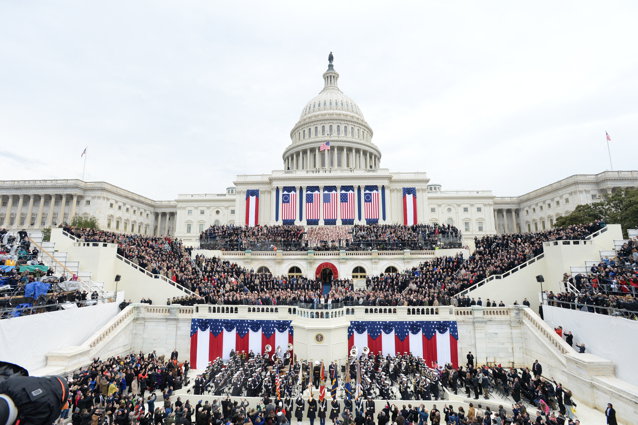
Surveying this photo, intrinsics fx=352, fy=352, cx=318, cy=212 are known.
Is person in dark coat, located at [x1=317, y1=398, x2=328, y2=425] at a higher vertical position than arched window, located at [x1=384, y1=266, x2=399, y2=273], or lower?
lower

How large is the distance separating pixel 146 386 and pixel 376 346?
14971 mm

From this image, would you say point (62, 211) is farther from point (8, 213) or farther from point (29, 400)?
point (29, 400)

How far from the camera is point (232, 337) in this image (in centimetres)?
2609

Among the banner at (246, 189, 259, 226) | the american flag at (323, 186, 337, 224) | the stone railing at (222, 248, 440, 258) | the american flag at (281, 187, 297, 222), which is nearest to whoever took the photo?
the stone railing at (222, 248, 440, 258)

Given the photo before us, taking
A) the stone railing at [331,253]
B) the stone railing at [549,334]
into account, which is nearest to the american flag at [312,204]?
the stone railing at [331,253]

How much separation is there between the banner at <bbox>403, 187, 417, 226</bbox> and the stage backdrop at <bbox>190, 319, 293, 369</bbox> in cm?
4292

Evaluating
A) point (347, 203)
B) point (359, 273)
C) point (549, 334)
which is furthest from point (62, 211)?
point (549, 334)

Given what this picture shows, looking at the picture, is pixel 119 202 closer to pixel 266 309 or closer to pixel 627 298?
pixel 266 309

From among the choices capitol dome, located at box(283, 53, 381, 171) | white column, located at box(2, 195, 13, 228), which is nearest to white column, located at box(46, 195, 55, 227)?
white column, located at box(2, 195, 13, 228)

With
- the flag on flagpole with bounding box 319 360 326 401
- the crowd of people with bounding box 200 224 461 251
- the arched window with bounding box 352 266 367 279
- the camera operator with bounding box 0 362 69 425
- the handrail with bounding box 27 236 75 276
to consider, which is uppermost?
the crowd of people with bounding box 200 224 461 251

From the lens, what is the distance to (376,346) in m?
25.3

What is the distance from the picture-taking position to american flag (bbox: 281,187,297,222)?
205ft

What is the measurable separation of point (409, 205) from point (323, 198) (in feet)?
53.2

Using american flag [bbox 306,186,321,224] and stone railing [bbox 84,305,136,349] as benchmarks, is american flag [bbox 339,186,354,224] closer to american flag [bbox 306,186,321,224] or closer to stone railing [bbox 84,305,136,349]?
american flag [bbox 306,186,321,224]
